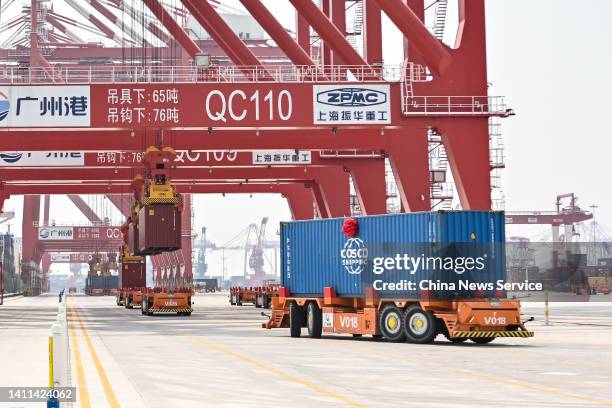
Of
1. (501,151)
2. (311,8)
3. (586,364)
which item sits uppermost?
(311,8)

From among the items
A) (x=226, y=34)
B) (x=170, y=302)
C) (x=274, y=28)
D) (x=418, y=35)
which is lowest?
(x=170, y=302)

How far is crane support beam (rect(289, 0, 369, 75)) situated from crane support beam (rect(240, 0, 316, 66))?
345 cm

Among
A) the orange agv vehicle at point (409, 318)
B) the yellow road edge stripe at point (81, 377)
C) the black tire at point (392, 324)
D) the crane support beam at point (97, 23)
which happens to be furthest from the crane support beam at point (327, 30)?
the crane support beam at point (97, 23)

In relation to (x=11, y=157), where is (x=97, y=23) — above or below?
above

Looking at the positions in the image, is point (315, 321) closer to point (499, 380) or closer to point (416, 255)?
Answer: point (416, 255)

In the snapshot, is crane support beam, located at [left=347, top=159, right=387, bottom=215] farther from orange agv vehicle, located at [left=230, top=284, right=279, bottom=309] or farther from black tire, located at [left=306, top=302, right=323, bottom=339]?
black tire, located at [left=306, top=302, right=323, bottom=339]

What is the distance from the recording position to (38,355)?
76.8 ft

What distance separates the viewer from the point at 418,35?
41.7 meters

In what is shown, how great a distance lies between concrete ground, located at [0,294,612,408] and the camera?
14312 millimetres

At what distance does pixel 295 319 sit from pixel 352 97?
14805mm

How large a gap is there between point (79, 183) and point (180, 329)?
1631 inches

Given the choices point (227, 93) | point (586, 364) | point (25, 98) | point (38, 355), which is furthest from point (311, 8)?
point (586, 364)

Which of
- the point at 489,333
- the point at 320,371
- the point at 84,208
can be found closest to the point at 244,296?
the point at 489,333

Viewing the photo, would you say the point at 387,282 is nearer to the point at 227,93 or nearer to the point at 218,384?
the point at 218,384
